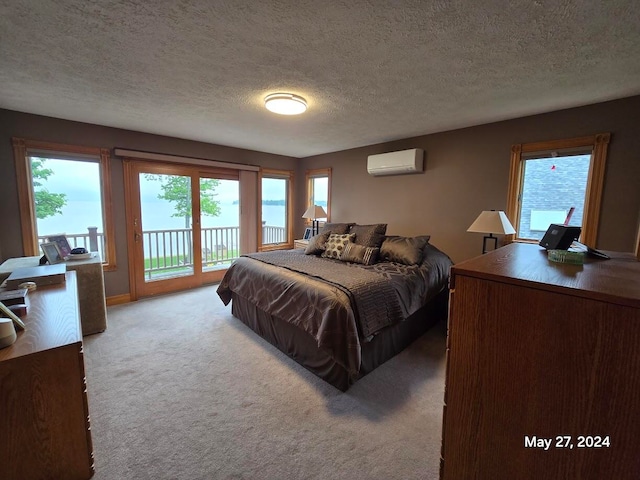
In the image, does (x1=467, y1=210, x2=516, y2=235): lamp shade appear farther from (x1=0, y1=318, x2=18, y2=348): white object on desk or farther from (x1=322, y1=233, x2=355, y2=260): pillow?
(x1=0, y1=318, x2=18, y2=348): white object on desk

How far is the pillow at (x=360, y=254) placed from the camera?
9.99 ft

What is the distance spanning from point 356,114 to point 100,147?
321 centimetres

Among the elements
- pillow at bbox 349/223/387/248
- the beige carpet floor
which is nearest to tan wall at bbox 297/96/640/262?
pillow at bbox 349/223/387/248

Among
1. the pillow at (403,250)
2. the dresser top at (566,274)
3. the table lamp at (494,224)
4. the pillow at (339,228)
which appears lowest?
the pillow at (403,250)

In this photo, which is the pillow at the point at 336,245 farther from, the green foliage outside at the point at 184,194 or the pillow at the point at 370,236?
the green foliage outside at the point at 184,194

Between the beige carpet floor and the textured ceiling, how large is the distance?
2.32 meters

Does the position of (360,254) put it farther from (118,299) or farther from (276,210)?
(118,299)

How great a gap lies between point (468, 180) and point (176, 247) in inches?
174

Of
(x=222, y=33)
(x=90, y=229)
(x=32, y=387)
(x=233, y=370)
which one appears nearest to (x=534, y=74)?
(x=222, y=33)

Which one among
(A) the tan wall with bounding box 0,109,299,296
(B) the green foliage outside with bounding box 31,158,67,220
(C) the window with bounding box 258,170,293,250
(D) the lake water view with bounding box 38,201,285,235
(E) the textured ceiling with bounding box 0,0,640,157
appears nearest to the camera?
(E) the textured ceiling with bounding box 0,0,640,157

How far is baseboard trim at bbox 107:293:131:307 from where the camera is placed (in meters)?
3.66

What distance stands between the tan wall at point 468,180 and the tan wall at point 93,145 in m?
2.07

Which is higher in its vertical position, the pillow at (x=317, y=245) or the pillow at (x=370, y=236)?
the pillow at (x=370, y=236)

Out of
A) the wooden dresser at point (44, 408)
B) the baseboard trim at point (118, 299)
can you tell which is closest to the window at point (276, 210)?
the baseboard trim at point (118, 299)
